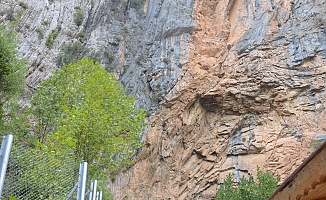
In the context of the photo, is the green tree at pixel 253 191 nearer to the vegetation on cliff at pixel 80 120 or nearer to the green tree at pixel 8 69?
the vegetation on cliff at pixel 80 120

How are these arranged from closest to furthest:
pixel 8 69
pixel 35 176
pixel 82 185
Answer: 1. pixel 35 176
2. pixel 82 185
3. pixel 8 69

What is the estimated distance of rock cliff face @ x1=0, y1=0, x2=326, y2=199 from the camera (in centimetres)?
1947

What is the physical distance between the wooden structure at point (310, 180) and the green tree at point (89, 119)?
6163 millimetres

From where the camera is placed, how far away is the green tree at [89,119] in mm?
8852

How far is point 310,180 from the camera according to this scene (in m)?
1.51

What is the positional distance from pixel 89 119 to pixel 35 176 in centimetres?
434

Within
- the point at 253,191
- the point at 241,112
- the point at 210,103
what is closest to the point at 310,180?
the point at 253,191

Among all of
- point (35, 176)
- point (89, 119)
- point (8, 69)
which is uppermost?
point (8, 69)

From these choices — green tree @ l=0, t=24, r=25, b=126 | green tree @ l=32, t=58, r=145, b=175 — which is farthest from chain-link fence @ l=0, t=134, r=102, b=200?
green tree @ l=0, t=24, r=25, b=126

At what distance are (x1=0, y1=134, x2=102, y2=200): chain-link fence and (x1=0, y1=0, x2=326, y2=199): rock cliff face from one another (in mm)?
14891

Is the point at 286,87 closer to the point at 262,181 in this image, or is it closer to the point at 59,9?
the point at 262,181

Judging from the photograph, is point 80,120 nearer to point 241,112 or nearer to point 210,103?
point 210,103

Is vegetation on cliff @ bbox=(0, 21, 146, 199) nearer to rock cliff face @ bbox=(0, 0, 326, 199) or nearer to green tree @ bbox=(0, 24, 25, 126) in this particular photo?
green tree @ bbox=(0, 24, 25, 126)

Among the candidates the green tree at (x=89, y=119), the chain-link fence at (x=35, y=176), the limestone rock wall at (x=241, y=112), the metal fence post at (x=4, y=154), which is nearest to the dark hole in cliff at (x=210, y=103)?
the limestone rock wall at (x=241, y=112)
